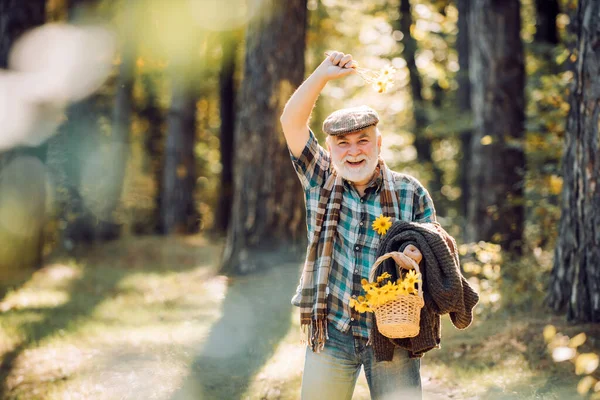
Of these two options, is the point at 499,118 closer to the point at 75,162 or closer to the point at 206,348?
the point at 206,348

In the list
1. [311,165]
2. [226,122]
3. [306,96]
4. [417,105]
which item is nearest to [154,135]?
[226,122]

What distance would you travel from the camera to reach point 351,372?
3.56 metres

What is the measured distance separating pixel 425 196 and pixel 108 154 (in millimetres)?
15017

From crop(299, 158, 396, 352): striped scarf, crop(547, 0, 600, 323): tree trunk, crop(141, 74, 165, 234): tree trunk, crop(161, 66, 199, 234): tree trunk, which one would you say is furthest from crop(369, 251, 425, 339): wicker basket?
crop(141, 74, 165, 234): tree trunk

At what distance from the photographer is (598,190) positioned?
618 centimetres

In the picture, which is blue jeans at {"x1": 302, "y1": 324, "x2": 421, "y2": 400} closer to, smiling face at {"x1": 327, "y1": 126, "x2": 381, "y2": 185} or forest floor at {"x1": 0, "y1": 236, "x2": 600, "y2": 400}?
smiling face at {"x1": 327, "y1": 126, "x2": 381, "y2": 185}

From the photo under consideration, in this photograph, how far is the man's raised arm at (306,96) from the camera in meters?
3.53

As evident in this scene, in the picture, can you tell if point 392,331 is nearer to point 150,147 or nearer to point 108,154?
point 108,154

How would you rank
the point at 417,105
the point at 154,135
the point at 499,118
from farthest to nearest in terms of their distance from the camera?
the point at 154,135 < the point at 417,105 < the point at 499,118

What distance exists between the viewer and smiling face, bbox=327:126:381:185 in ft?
11.7

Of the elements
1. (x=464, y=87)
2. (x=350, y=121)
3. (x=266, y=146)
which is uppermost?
(x=464, y=87)

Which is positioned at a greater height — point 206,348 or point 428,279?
point 428,279

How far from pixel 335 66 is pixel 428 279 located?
4.07 ft

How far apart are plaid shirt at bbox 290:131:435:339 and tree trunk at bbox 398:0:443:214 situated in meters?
17.5
